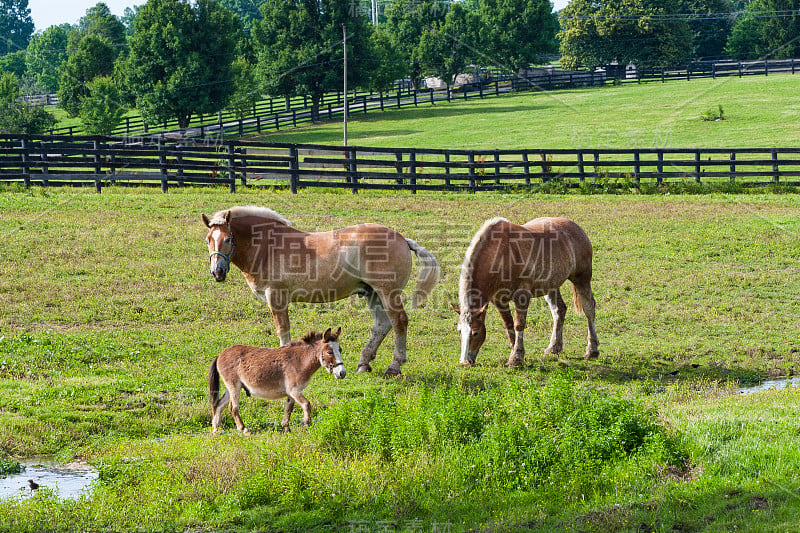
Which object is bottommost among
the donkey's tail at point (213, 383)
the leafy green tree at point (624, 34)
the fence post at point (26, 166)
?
the donkey's tail at point (213, 383)

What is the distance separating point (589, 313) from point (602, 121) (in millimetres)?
43932

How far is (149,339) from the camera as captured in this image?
11953mm

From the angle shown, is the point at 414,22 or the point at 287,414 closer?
the point at 287,414

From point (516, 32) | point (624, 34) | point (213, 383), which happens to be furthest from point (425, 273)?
point (624, 34)

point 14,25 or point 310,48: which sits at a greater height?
point 14,25

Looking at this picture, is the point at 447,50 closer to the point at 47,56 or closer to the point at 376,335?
the point at 47,56

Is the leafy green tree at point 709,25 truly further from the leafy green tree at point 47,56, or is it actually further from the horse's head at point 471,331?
the horse's head at point 471,331

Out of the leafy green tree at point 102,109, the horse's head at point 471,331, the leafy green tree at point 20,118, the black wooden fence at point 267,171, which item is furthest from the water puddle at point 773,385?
the leafy green tree at point 20,118

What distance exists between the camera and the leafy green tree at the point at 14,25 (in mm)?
127781

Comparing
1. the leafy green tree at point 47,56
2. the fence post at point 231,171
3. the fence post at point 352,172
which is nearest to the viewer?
the fence post at point 231,171

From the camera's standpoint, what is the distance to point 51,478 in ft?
24.0

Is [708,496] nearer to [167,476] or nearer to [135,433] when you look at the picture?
[167,476]

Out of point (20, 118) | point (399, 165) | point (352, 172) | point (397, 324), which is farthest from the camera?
point (20, 118)

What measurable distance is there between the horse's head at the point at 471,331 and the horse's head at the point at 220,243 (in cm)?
302
